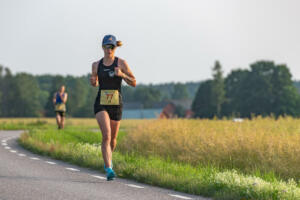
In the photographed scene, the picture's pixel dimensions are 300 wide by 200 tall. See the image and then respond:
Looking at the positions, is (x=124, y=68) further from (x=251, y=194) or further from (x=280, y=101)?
(x=280, y=101)

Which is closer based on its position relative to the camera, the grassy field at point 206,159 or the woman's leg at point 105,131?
the grassy field at point 206,159

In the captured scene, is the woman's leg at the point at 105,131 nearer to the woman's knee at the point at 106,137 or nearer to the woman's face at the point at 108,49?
the woman's knee at the point at 106,137

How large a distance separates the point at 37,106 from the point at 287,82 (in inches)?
2321

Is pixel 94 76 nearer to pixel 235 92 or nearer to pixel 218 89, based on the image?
pixel 235 92

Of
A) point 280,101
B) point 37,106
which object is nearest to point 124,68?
point 280,101

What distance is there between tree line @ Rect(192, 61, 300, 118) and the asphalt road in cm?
6412

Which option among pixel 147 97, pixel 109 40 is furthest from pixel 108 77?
pixel 147 97

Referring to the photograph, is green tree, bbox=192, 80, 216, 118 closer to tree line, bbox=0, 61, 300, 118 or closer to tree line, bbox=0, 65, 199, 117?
tree line, bbox=0, 61, 300, 118

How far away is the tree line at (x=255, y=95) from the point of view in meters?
76.3

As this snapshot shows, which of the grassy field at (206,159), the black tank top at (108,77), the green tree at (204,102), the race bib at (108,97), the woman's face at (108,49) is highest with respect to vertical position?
the green tree at (204,102)

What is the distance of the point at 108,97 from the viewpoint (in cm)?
878

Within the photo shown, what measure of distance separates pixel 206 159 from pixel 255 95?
6672 centimetres

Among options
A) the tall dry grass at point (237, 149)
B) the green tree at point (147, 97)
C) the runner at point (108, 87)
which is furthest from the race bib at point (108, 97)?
the green tree at point (147, 97)

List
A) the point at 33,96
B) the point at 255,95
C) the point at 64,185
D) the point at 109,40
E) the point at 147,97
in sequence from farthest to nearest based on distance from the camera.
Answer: the point at 147,97, the point at 33,96, the point at 255,95, the point at 109,40, the point at 64,185
